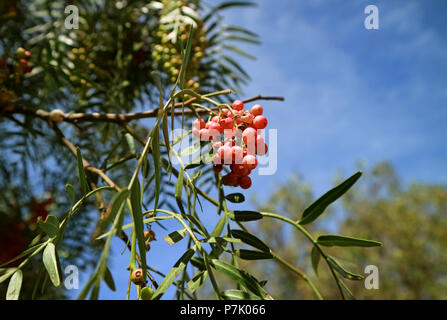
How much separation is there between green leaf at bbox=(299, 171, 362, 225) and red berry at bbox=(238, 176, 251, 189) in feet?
0.21

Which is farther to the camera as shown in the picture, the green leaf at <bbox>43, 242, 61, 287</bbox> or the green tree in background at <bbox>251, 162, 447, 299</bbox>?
the green tree in background at <bbox>251, 162, 447, 299</bbox>

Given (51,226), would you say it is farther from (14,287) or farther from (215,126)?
(215,126)

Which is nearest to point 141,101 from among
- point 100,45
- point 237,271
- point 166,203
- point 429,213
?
point 100,45

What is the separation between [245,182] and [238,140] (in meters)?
0.04

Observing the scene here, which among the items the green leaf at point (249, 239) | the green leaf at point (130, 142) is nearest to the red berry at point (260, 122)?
the green leaf at point (249, 239)

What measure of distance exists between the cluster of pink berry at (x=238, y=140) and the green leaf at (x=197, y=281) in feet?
0.34

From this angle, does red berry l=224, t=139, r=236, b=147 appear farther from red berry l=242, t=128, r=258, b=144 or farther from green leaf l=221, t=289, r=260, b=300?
green leaf l=221, t=289, r=260, b=300

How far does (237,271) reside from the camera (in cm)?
27

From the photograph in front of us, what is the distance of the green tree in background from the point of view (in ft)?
19.7

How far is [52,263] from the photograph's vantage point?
27 centimetres

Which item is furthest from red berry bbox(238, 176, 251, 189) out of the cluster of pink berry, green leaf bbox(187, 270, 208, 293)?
green leaf bbox(187, 270, 208, 293)

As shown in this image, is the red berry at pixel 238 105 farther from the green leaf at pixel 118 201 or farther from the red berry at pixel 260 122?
the green leaf at pixel 118 201
